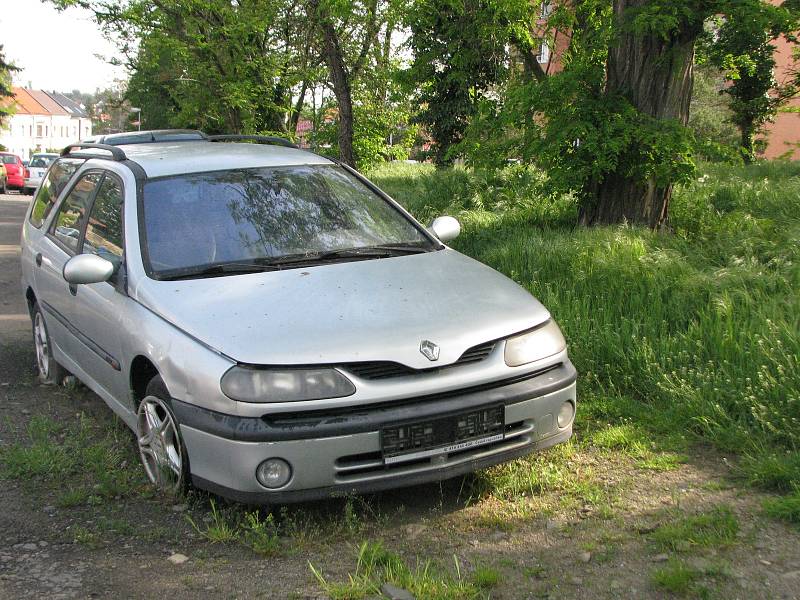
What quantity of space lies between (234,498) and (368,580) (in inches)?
28.8

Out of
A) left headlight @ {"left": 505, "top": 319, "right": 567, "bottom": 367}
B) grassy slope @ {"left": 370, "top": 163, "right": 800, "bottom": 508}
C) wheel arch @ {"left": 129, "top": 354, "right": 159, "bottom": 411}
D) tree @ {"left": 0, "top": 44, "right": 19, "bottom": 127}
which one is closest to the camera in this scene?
left headlight @ {"left": 505, "top": 319, "right": 567, "bottom": 367}

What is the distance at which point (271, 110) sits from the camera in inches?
899

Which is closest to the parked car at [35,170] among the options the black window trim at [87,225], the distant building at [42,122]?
the black window trim at [87,225]

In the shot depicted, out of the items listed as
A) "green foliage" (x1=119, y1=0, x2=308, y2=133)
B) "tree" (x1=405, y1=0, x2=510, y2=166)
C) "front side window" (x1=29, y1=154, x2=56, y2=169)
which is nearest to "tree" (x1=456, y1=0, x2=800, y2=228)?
"tree" (x1=405, y1=0, x2=510, y2=166)

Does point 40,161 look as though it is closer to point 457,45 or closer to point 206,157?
point 457,45

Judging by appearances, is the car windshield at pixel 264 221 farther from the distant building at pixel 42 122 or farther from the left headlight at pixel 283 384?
the distant building at pixel 42 122

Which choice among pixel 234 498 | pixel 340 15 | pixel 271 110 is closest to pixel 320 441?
pixel 234 498

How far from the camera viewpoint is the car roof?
5.22m

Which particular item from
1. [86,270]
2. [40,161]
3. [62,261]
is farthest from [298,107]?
[40,161]

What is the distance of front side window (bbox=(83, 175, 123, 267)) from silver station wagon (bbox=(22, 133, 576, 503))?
0.7 inches

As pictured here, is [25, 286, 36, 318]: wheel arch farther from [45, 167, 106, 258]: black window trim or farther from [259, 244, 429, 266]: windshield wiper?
[259, 244, 429, 266]: windshield wiper

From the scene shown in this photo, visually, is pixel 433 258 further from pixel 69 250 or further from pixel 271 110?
pixel 271 110

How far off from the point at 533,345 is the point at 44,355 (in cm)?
397

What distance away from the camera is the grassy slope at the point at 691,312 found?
4.83 meters
